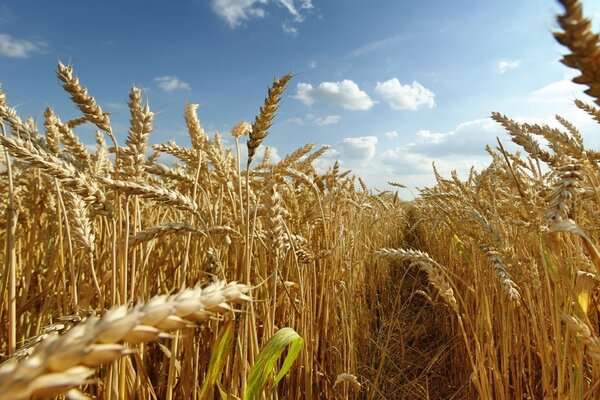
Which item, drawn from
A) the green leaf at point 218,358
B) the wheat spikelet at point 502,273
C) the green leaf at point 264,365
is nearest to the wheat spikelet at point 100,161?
the green leaf at point 218,358

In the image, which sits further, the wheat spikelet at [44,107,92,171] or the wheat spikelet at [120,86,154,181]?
the wheat spikelet at [44,107,92,171]

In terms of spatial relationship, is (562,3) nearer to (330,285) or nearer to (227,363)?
(227,363)

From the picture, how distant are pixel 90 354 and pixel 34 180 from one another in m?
2.32

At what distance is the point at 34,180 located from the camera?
2.15 m

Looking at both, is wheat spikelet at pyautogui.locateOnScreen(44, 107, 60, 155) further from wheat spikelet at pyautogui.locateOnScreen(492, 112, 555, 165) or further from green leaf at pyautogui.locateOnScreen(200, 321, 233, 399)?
wheat spikelet at pyautogui.locateOnScreen(492, 112, 555, 165)

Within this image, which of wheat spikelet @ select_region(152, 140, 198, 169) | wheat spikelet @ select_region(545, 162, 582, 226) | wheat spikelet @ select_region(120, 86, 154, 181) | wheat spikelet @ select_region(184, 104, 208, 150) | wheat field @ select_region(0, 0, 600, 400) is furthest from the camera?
wheat spikelet @ select_region(152, 140, 198, 169)

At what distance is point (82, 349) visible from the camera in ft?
0.94

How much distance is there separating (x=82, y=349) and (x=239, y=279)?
1.21 metres

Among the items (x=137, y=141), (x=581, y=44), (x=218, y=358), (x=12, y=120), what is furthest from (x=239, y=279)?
(x=581, y=44)

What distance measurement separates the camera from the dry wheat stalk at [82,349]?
0.88 feet

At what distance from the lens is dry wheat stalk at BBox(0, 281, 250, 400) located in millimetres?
268

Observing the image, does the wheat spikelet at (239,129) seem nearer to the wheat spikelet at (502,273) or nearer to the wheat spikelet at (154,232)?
the wheat spikelet at (154,232)

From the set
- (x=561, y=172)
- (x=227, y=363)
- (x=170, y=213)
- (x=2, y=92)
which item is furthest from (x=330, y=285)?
(x=2, y=92)

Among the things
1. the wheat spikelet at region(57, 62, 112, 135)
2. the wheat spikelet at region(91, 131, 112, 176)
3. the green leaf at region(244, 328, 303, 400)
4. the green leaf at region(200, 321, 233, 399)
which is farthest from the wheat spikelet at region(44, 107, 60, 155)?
the green leaf at region(244, 328, 303, 400)
